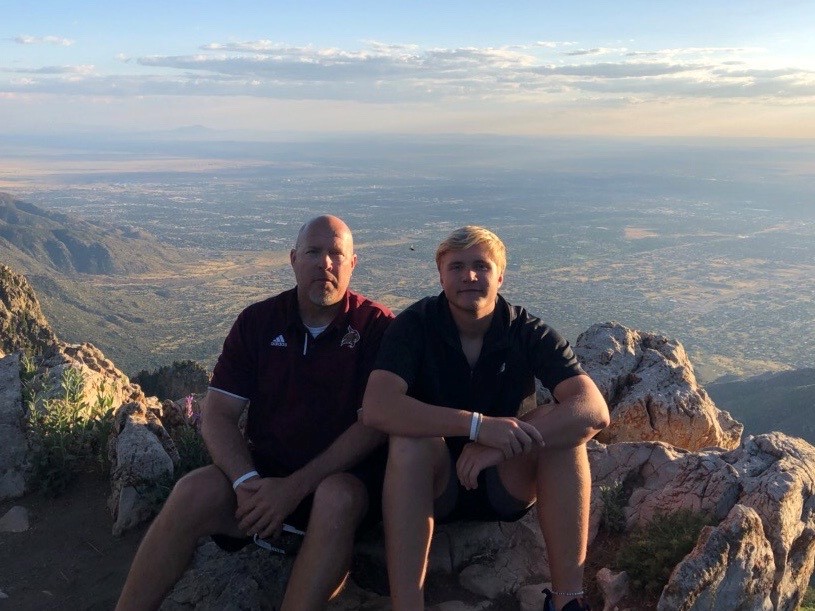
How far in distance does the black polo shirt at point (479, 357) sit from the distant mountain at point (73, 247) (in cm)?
12776

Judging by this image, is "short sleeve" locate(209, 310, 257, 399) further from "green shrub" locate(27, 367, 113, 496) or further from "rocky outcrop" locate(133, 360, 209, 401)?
"rocky outcrop" locate(133, 360, 209, 401)

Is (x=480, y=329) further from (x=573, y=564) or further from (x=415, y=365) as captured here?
(x=573, y=564)

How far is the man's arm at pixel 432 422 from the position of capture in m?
4.22

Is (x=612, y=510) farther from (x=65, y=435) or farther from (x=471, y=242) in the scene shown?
(x=65, y=435)

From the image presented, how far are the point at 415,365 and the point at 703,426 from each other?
390 cm

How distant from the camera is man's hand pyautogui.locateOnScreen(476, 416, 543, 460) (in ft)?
13.8

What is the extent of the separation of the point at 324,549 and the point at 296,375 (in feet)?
4.07

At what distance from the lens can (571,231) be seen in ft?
539

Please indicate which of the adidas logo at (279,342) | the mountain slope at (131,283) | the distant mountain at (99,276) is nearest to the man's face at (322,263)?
the adidas logo at (279,342)

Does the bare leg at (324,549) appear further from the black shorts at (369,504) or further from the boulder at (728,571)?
the boulder at (728,571)

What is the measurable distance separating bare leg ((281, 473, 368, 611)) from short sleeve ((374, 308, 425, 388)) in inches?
31.2

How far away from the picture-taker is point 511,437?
4.21m

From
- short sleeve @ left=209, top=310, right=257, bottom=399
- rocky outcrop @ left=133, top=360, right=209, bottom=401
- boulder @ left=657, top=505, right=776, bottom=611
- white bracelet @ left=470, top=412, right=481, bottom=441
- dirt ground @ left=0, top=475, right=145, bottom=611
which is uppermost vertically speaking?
short sleeve @ left=209, top=310, right=257, bottom=399

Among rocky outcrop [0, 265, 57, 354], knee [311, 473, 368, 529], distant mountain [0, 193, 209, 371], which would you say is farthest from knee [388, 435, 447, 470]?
distant mountain [0, 193, 209, 371]
